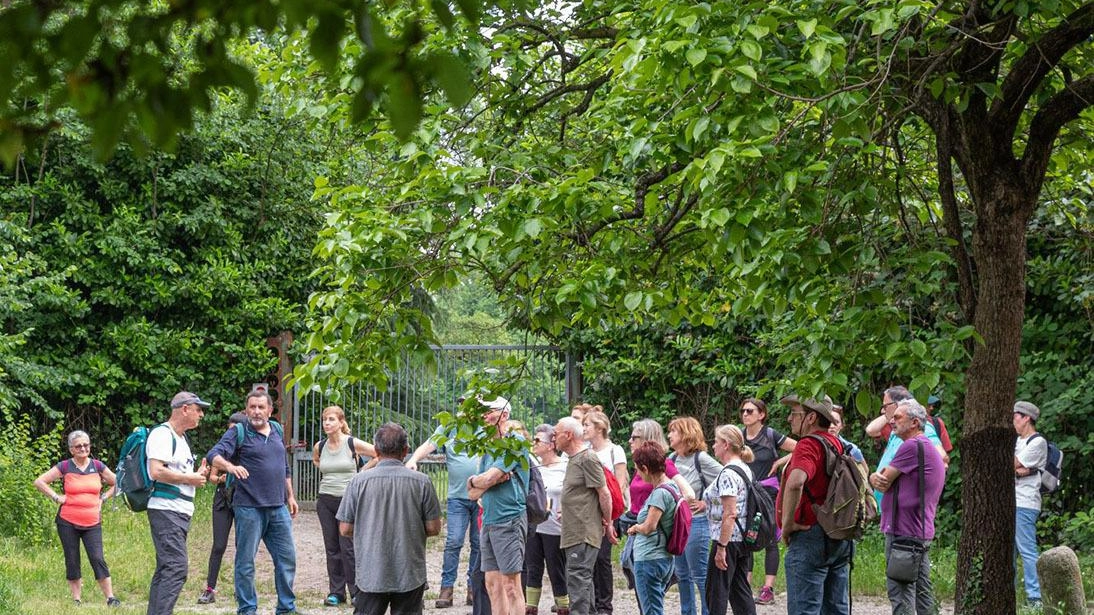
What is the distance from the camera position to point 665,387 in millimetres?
15836

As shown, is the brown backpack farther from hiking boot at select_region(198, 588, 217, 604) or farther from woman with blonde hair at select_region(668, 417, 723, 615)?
hiking boot at select_region(198, 588, 217, 604)

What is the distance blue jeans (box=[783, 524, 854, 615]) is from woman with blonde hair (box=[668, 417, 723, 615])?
129 cm

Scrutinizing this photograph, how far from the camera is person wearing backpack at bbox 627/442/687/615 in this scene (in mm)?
8297

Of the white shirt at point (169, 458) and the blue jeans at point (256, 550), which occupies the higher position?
the white shirt at point (169, 458)

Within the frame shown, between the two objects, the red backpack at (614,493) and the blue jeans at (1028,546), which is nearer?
the red backpack at (614,493)

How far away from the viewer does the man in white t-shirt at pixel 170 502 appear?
8.55 m

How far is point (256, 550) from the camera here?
10.1 meters

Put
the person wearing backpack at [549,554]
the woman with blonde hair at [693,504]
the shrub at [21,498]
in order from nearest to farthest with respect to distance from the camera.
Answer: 1. the woman with blonde hair at [693,504]
2. the person wearing backpack at [549,554]
3. the shrub at [21,498]

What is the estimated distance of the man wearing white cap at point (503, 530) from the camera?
886 cm

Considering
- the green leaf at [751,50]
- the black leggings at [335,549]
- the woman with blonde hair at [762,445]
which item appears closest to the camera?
the green leaf at [751,50]

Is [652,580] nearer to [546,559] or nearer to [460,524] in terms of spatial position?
[546,559]

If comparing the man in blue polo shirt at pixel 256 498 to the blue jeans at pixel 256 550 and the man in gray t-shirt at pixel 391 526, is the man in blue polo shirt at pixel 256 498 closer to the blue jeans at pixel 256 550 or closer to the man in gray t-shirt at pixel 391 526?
the blue jeans at pixel 256 550

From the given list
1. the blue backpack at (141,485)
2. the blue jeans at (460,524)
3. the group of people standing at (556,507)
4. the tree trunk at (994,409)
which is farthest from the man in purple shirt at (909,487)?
the blue backpack at (141,485)

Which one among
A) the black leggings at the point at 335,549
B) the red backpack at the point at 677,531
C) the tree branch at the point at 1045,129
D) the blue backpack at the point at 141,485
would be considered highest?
the tree branch at the point at 1045,129
